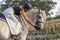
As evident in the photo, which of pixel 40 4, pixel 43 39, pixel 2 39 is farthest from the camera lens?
pixel 40 4

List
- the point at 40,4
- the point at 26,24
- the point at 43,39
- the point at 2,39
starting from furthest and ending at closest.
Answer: the point at 40,4
the point at 43,39
the point at 26,24
the point at 2,39

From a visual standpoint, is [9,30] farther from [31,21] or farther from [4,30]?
[31,21]

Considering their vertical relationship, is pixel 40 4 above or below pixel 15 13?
below

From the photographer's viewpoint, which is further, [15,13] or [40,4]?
[40,4]

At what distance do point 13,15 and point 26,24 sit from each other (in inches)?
14.1

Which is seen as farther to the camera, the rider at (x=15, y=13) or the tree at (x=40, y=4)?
the tree at (x=40, y=4)

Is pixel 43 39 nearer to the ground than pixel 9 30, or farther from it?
nearer to the ground

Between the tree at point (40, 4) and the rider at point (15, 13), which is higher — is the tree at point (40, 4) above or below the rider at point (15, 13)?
below

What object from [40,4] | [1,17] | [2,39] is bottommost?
[40,4]

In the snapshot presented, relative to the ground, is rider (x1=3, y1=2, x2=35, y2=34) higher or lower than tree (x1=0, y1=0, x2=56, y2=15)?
higher

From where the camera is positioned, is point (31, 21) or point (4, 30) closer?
point (4, 30)

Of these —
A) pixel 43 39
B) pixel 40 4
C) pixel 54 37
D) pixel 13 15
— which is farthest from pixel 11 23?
pixel 40 4

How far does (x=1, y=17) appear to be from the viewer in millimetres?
6723

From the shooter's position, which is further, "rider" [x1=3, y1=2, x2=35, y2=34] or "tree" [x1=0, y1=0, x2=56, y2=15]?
"tree" [x1=0, y1=0, x2=56, y2=15]
